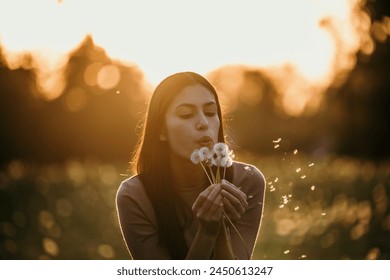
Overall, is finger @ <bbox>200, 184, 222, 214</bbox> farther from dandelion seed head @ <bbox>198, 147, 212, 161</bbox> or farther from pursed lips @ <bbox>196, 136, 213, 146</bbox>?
pursed lips @ <bbox>196, 136, 213, 146</bbox>

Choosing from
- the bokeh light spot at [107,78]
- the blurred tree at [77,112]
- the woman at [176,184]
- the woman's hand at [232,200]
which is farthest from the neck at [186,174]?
the bokeh light spot at [107,78]

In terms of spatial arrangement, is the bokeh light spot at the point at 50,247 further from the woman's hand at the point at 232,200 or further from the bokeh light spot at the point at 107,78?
the woman's hand at the point at 232,200

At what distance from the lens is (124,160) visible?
6121 millimetres

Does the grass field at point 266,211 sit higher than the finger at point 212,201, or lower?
lower

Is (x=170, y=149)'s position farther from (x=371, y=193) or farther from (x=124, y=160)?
(x=371, y=193)

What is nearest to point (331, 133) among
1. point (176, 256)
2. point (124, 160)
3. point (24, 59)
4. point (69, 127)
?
point (124, 160)

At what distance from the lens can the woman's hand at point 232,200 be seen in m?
3.31

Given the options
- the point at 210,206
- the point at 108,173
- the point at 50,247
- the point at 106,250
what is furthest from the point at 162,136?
the point at 50,247

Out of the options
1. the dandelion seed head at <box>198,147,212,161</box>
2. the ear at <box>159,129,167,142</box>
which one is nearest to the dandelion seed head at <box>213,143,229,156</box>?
the dandelion seed head at <box>198,147,212,161</box>

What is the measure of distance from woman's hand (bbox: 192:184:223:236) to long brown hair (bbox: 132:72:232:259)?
34cm

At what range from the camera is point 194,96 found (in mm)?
3611

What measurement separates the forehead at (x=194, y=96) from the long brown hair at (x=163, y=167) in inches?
0.8

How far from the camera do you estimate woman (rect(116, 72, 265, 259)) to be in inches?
141

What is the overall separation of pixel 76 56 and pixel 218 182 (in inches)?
140
